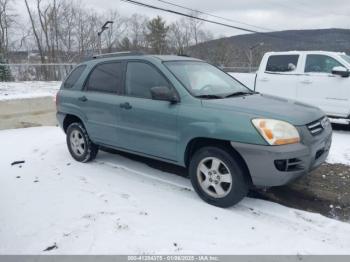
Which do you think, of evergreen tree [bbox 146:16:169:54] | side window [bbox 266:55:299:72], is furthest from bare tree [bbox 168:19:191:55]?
side window [bbox 266:55:299:72]

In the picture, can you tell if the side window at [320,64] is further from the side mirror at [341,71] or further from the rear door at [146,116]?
the rear door at [146,116]

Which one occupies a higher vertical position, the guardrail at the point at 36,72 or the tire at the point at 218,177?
the guardrail at the point at 36,72

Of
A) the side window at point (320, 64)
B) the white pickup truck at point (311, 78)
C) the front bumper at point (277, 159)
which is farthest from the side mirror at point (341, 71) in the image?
the front bumper at point (277, 159)

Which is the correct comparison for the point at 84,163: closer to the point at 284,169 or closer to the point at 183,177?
the point at 183,177

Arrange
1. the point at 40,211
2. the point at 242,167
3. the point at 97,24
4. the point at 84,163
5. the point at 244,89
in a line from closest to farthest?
the point at 242,167, the point at 40,211, the point at 244,89, the point at 84,163, the point at 97,24

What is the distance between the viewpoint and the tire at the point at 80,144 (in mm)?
5551

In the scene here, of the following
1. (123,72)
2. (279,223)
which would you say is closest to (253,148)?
(279,223)

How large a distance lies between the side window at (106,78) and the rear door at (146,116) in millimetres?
203

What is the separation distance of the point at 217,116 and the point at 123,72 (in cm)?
183

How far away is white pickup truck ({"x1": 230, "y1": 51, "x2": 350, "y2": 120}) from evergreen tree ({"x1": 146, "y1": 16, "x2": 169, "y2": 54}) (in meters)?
40.9

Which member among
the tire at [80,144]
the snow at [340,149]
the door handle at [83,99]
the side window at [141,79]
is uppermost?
the side window at [141,79]

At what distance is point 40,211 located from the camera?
12.9 feet

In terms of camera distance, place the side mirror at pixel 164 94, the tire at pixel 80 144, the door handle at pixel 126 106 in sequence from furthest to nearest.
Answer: the tire at pixel 80 144 → the door handle at pixel 126 106 → the side mirror at pixel 164 94

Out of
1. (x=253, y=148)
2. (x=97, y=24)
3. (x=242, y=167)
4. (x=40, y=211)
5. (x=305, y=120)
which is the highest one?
(x=97, y=24)
